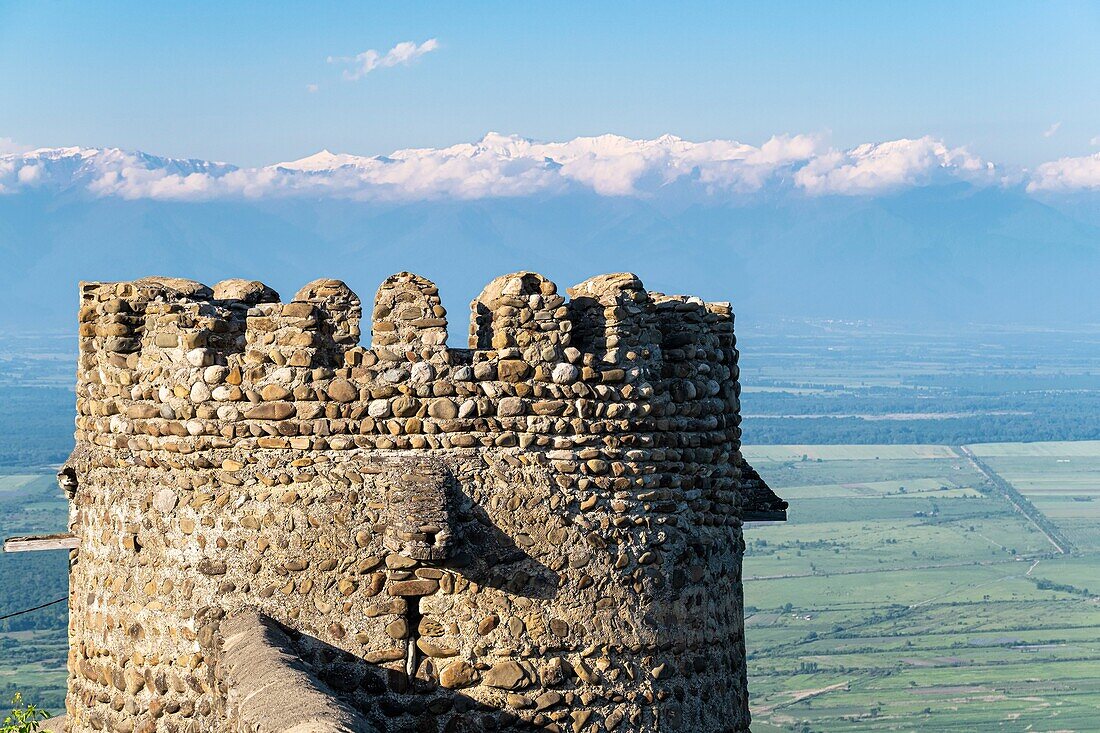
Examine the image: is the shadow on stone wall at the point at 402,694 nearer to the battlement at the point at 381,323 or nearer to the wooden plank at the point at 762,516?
the battlement at the point at 381,323

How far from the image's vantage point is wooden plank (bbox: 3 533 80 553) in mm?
11562

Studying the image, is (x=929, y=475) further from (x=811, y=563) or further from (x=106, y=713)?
(x=106, y=713)

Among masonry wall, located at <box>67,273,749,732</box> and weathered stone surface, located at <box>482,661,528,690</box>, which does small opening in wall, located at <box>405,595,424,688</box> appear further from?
weathered stone surface, located at <box>482,661,528,690</box>

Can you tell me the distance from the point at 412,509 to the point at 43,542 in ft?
11.1

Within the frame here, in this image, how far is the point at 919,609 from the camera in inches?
4663

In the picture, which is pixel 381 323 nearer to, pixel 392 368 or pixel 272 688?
pixel 392 368

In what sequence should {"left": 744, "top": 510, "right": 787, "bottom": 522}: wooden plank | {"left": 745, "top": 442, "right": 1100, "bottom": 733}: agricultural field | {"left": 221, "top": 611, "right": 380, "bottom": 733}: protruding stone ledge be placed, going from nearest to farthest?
{"left": 221, "top": 611, "right": 380, "bottom": 733}: protruding stone ledge
{"left": 744, "top": 510, "right": 787, "bottom": 522}: wooden plank
{"left": 745, "top": 442, "right": 1100, "bottom": 733}: agricultural field

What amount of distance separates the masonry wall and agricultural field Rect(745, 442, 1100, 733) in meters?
70.3

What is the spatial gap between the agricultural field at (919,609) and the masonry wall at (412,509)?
70.3 meters

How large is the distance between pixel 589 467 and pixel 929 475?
182m

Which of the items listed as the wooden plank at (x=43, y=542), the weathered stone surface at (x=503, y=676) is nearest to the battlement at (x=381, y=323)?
the wooden plank at (x=43, y=542)

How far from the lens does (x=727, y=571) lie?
11227 mm

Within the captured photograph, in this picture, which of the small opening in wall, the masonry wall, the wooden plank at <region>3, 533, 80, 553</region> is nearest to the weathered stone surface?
the masonry wall

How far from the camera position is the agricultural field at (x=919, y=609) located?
89812mm
